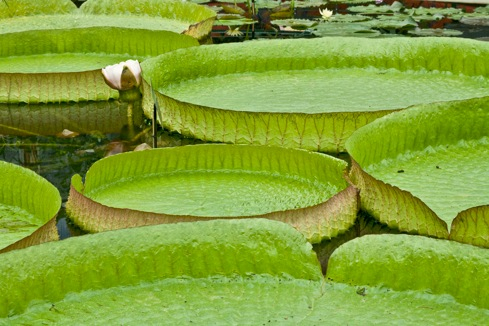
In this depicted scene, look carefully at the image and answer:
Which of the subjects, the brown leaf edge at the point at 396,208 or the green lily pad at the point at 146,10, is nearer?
the brown leaf edge at the point at 396,208

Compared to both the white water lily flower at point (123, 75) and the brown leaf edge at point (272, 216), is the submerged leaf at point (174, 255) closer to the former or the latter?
the brown leaf edge at point (272, 216)

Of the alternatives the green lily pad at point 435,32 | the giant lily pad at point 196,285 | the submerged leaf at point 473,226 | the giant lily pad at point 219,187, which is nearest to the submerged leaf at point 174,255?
the giant lily pad at point 196,285

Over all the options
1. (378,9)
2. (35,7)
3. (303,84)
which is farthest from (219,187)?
(378,9)

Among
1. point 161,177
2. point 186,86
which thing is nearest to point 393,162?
point 161,177

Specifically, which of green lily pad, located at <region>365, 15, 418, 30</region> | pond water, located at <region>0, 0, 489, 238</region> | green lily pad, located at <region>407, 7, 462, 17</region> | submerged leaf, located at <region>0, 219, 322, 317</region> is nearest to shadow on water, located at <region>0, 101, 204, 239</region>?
pond water, located at <region>0, 0, 489, 238</region>

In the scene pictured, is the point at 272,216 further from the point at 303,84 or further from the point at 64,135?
the point at 303,84

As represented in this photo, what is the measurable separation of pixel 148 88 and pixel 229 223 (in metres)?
1.61

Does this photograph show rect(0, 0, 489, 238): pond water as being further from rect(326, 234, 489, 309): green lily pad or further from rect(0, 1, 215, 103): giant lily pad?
rect(326, 234, 489, 309): green lily pad

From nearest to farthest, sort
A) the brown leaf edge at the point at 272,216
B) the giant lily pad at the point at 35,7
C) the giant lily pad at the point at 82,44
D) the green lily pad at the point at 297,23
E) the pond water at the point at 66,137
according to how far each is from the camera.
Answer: the brown leaf edge at the point at 272,216 → the pond water at the point at 66,137 → the giant lily pad at the point at 82,44 → the green lily pad at the point at 297,23 → the giant lily pad at the point at 35,7

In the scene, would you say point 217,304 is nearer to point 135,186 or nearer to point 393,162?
point 135,186

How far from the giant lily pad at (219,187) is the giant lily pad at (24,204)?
93mm

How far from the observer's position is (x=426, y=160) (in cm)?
266

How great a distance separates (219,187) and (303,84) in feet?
3.75

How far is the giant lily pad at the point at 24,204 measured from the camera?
84.9 inches
